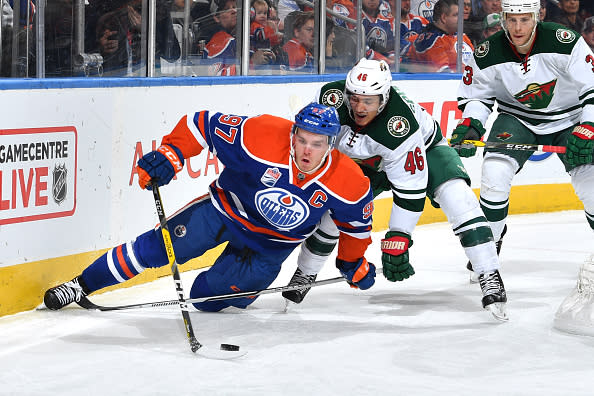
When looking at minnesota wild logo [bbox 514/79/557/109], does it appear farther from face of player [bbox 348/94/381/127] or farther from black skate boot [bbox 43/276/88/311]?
black skate boot [bbox 43/276/88/311]

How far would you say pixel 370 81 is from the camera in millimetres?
3834

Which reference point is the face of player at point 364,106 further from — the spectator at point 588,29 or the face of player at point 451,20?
the spectator at point 588,29

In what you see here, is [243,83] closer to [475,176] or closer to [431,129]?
[431,129]

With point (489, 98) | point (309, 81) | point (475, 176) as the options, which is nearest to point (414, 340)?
point (489, 98)

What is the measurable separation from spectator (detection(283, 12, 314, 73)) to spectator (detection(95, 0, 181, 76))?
1004 mm

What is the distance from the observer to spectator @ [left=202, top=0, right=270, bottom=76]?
17.8ft

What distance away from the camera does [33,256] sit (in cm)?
400

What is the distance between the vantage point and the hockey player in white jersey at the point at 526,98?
Answer: 14.6ft

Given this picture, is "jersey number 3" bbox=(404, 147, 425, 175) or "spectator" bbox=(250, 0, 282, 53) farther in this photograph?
"spectator" bbox=(250, 0, 282, 53)

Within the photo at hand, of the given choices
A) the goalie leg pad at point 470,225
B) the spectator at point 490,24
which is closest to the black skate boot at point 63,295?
the goalie leg pad at point 470,225

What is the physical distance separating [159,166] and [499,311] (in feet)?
4.82

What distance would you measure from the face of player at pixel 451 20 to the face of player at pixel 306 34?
54.3 inches

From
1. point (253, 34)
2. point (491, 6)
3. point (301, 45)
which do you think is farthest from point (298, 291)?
point (491, 6)

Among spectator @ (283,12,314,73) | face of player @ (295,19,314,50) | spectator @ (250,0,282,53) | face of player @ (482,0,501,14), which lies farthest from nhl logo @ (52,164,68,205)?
face of player @ (482,0,501,14)
